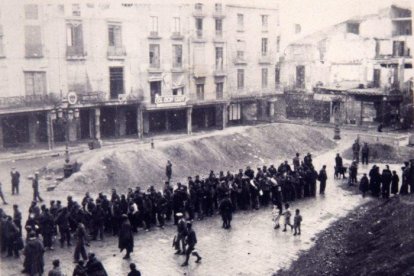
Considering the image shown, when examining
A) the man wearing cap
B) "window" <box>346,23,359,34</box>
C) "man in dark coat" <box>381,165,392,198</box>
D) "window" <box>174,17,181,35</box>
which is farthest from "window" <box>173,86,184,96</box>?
the man wearing cap

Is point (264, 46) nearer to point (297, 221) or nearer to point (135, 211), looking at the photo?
point (297, 221)

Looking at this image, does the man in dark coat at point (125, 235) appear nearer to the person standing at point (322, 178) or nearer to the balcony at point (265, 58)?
the person standing at point (322, 178)

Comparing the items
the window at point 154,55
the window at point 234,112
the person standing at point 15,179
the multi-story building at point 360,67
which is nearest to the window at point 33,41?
the window at point 154,55

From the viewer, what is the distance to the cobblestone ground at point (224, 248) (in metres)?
16.5

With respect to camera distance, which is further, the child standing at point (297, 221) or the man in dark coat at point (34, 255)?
the child standing at point (297, 221)

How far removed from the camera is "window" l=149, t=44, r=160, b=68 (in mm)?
42312

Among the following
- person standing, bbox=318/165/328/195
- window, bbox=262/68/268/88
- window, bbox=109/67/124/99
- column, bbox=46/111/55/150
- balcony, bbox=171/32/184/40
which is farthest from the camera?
window, bbox=262/68/268/88

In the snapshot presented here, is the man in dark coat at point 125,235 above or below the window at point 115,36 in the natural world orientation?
below

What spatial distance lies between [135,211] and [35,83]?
20677 mm

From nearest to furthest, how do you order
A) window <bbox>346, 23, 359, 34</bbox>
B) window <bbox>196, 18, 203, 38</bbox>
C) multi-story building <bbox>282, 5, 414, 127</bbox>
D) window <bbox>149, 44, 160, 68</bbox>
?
window <bbox>149, 44, 160, 68</bbox>
window <bbox>196, 18, 203, 38</bbox>
multi-story building <bbox>282, 5, 414, 127</bbox>
window <bbox>346, 23, 359, 34</bbox>

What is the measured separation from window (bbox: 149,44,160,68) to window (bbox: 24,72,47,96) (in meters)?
9.48

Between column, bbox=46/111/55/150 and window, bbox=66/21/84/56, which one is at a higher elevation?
window, bbox=66/21/84/56

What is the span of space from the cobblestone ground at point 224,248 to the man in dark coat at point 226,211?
1.03ft

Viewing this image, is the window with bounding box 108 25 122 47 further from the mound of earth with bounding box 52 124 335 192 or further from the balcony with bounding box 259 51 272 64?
the balcony with bounding box 259 51 272 64
